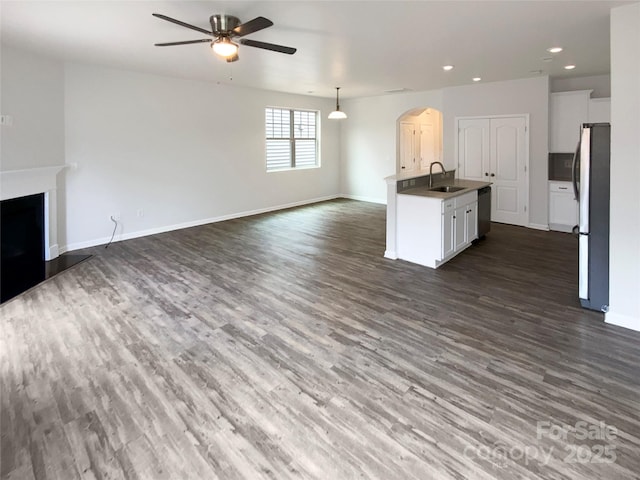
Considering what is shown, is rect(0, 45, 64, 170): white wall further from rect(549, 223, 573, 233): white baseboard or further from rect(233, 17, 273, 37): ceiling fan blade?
rect(549, 223, 573, 233): white baseboard

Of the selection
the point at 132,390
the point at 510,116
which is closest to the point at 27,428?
the point at 132,390

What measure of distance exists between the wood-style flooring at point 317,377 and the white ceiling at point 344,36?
2.58m

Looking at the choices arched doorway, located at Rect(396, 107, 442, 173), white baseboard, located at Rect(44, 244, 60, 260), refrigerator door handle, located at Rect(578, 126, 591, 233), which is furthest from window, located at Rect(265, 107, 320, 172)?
refrigerator door handle, located at Rect(578, 126, 591, 233)

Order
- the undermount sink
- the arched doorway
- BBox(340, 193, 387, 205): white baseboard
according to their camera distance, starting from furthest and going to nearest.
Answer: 1. BBox(340, 193, 387, 205): white baseboard
2. the arched doorway
3. the undermount sink

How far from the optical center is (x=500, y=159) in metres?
7.25

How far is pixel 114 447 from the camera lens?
6.49ft

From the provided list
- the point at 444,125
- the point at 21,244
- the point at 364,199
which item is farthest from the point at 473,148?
the point at 21,244

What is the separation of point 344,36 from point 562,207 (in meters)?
4.84

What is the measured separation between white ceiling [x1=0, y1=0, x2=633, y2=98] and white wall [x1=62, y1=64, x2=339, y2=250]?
1.68 ft

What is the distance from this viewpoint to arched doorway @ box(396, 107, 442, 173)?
9.38m

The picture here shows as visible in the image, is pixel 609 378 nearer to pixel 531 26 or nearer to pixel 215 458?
pixel 215 458

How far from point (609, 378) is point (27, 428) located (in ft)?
11.3

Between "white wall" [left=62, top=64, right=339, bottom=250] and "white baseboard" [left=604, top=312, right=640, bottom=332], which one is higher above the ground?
"white wall" [left=62, top=64, right=339, bottom=250]

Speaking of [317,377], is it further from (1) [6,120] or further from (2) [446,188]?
(1) [6,120]
